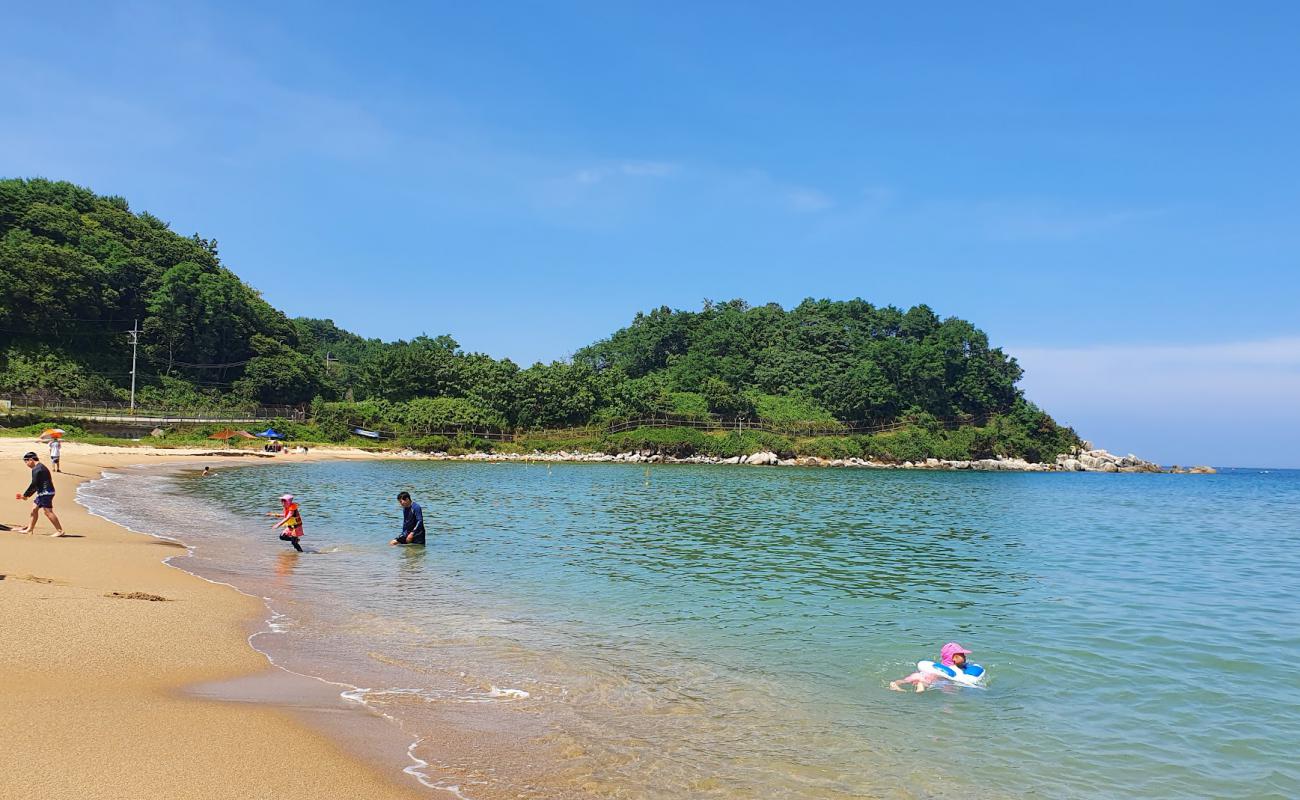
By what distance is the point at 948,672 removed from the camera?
8.94m

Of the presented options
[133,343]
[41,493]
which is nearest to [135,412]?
[133,343]

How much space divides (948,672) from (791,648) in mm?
2125

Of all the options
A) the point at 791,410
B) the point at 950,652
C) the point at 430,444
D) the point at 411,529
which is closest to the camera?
the point at 950,652

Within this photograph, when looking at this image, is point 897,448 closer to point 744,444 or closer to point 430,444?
point 744,444

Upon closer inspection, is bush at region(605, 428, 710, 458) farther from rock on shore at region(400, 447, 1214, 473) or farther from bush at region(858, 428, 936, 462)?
bush at region(858, 428, 936, 462)

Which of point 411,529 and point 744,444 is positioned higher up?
point 744,444

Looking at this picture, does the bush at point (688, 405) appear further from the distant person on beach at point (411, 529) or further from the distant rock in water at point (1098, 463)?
the distant person on beach at point (411, 529)

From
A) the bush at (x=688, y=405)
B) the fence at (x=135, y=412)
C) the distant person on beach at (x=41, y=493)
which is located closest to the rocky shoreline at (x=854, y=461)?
the bush at (x=688, y=405)

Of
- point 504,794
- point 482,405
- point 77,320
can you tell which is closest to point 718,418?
point 482,405

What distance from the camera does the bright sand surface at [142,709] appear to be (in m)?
4.81

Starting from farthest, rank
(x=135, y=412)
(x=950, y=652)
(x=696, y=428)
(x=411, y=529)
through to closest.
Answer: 1. (x=696, y=428)
2. (x=135, y=412)
3. (x=411, y=529)
4. (x=950, y=652)

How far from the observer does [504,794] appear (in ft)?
18.0

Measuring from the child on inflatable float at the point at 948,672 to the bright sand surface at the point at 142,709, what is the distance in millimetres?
5819

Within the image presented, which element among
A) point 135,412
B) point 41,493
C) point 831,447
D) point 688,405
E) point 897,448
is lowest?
point 41,493
